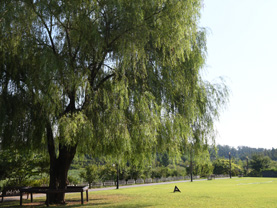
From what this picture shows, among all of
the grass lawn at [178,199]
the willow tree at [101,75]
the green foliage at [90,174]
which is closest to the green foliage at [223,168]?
the green foliage at [90,174]

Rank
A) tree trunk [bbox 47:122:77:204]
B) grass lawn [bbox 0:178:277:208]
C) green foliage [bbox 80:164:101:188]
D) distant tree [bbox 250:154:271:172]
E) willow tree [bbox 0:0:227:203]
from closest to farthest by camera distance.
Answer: willow tree [bbox 0:0:227:203] < grass lawn [bbox 0:178:277:208] < tree trunk [bbox 47:122:77:204] < green foliage [bbox 80:164:101:188] < distant tree [bbox 250:154:271:172]

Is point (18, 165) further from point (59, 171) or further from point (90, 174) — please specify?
point (90, 174)

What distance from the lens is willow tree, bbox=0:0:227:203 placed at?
1220cm

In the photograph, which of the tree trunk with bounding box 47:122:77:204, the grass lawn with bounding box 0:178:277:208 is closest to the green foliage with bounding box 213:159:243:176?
the grass lawn with bounding box 0:178:277:208

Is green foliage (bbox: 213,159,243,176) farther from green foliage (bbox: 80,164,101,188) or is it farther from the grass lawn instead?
the grass lawn

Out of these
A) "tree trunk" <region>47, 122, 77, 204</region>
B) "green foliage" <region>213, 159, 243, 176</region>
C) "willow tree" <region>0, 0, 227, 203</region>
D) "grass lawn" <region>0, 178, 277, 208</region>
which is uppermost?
"willow tree" <region>0, 0, 227, 203</region>

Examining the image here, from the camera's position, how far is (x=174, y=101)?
14.4 m

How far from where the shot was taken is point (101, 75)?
15.0 metres

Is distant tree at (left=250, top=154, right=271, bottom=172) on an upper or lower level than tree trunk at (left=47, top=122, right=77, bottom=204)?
lower

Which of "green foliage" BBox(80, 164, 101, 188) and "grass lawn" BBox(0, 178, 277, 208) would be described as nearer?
"grass lawn" BBox(0, 178, 277, 208)

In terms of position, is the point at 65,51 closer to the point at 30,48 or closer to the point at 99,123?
the point at 30,48

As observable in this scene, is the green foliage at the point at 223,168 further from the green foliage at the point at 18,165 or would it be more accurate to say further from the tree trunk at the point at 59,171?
the tree trunk at the point at 59,171

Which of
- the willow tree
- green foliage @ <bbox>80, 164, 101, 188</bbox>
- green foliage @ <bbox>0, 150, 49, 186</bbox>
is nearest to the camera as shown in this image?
the willow tree

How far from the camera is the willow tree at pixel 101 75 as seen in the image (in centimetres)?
1220
